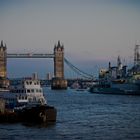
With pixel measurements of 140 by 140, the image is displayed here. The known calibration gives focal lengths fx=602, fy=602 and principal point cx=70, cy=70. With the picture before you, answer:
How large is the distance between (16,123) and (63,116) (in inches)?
352

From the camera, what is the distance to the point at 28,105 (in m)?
42.0

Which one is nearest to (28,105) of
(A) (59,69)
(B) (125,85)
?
(B) (125,85)

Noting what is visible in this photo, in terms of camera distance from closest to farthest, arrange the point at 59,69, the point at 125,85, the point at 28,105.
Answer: the point at 28,105, the point at 125,85, the point at 59,69

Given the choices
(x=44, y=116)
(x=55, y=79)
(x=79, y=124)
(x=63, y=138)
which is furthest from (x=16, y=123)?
(x=55, y=79)

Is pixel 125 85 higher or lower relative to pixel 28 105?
higher

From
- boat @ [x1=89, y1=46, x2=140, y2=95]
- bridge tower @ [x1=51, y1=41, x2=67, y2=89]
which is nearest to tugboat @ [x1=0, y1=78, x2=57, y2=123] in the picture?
boat @ [x1=89, y1=46, x2=140, y2=95]

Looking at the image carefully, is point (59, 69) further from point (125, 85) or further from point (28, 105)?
point (28, 105)

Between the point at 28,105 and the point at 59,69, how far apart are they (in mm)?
131557

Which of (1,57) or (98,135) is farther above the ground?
(1,57)

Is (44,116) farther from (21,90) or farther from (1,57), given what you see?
(1,57)

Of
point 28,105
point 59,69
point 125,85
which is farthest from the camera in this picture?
point 59,69

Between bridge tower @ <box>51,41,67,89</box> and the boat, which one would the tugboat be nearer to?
the boat

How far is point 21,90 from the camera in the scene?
44469 millimetres

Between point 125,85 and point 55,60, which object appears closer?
point 125,85
